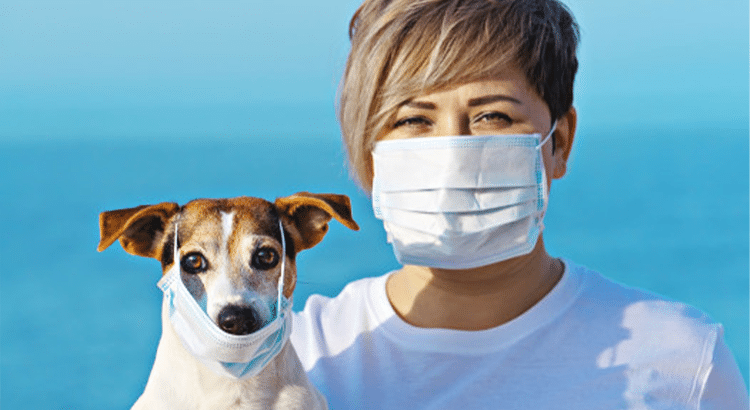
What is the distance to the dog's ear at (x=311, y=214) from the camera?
2.78m

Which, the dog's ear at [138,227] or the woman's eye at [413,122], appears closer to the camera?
the dog's ear at [138,227]

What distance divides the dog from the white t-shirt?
42 cm

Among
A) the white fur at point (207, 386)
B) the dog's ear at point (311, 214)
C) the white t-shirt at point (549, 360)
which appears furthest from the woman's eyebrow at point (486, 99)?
the white fur at point (207, 386)

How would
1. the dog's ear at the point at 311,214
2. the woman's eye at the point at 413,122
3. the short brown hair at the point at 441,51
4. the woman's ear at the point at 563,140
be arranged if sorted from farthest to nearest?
the woman's ear at the point at 563,140 < the woman's eye at the point at 413,122 < the short brown hair at the point at 441,51 < the dog's ear at the point at 311,214

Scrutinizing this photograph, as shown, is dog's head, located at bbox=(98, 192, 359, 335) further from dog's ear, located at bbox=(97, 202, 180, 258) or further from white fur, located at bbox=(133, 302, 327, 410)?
white fur, located at bbox=(133, 302, 327, 410)

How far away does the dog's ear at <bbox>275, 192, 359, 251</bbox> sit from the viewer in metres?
2.78

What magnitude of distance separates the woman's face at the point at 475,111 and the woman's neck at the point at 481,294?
20.0 inches

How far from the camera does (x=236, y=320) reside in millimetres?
2580

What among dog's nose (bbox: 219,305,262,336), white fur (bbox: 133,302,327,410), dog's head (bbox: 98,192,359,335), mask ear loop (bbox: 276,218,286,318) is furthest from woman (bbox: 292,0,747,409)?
dog's nose (bbox: 219,305,262,336)

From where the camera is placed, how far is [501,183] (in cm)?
326

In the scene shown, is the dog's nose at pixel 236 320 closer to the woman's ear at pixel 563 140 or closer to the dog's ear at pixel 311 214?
the dog's ear at pixel 311 214

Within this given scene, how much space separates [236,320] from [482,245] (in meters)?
1.01

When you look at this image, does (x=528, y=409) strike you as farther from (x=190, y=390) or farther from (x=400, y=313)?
(x=190, y=390)

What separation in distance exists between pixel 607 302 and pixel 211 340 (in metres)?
1.50
